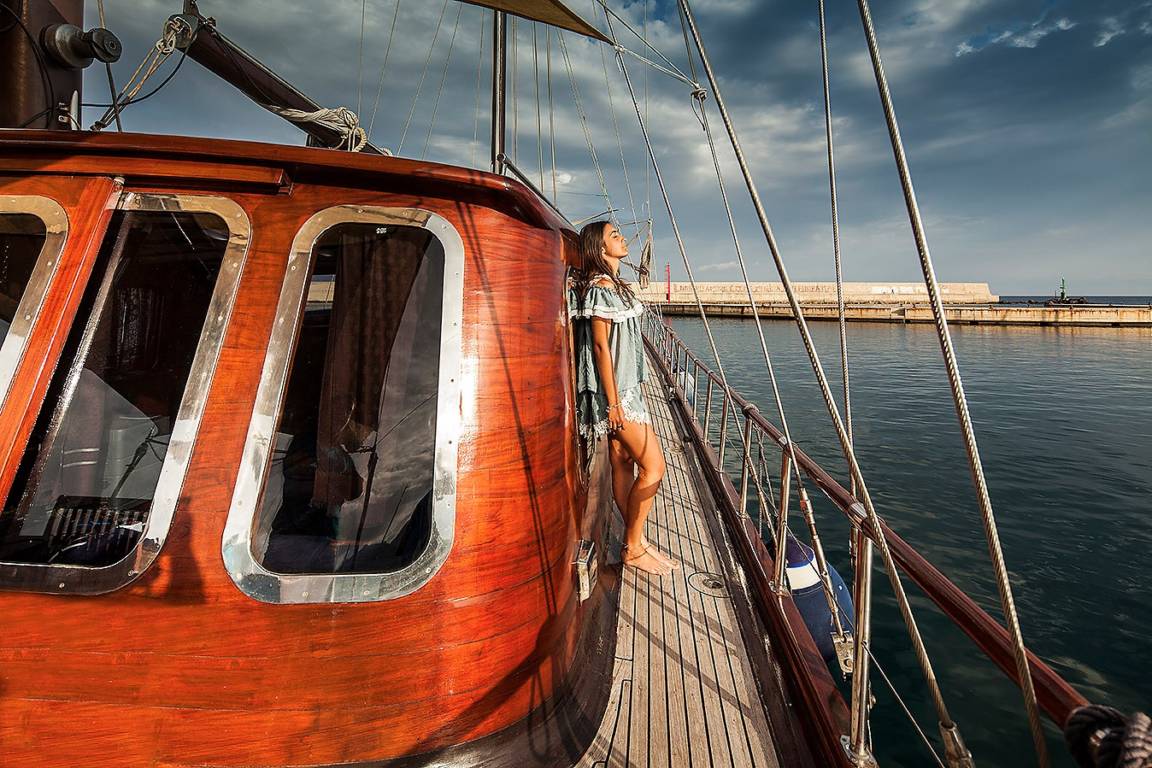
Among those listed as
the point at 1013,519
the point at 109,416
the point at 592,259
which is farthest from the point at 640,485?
the point at 1013,519

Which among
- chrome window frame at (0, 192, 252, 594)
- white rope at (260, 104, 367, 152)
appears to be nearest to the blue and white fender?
chrome window frame at (0, 192, 252, 594)

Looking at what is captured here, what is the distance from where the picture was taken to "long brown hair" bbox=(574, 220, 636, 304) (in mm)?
2537

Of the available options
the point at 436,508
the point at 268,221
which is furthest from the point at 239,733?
the point at 268,221

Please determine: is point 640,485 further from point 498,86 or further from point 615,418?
point 498,86

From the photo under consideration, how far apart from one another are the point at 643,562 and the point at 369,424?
2014 millimetres

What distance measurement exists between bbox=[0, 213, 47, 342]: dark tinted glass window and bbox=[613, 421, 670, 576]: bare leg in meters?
2.28

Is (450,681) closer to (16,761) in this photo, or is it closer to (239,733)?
(239,733)

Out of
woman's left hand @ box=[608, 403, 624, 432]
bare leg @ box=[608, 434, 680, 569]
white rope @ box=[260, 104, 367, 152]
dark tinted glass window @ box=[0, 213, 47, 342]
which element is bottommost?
bare leg @ box=[608, 434, 680, 569]

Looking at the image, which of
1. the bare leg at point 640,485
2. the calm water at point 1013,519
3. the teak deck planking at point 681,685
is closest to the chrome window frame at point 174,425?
the teak deck planking at point 681,685

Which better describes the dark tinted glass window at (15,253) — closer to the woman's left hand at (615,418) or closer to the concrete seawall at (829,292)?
the woman's left hand at (615,418)

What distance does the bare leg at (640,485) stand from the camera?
105 inches

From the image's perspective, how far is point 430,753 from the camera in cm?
141

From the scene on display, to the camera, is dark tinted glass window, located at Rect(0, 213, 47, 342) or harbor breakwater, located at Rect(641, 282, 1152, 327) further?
harbor breakwater, located at Rect(641, 282, 1152, 327)

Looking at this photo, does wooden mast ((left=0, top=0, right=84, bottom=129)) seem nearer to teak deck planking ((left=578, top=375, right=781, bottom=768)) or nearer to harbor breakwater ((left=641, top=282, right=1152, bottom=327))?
teak deck planking ((left=578, top=375, right=781, bottom=768))
